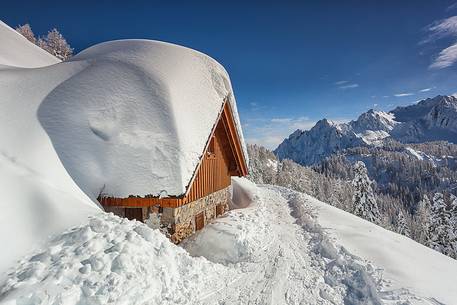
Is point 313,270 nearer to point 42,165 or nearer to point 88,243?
point 88,243

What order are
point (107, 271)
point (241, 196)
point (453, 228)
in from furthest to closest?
point (453, 228) → point (241, 196) → point (107, 271)

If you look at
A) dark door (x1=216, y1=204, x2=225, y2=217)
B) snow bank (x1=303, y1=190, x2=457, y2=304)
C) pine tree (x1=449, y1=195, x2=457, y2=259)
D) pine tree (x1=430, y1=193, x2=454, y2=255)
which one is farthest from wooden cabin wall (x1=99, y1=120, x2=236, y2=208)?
pine tree (x1=430, y1=193, x2=454, y2=255)

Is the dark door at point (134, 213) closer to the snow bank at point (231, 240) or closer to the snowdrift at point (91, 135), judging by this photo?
the snowdrift at point (91, 135)

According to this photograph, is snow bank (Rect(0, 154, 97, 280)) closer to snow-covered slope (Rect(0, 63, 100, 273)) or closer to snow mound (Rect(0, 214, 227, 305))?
snow-covered slope (Rect(0, 63, 100, 273))

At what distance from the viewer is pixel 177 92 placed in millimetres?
10977

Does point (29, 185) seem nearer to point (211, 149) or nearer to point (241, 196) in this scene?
point (211, 149)

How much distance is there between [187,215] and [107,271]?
5.03m

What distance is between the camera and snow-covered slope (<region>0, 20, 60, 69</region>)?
17.4m

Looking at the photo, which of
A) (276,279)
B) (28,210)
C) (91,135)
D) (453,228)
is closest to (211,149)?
(91,135)

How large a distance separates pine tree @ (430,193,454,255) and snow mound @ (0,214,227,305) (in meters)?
40.0

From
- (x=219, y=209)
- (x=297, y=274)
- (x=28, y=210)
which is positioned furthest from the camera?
(x=219, y=209)

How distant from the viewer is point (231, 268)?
850 cm

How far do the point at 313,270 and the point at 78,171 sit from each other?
282 inches

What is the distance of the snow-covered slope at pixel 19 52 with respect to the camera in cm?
1738
